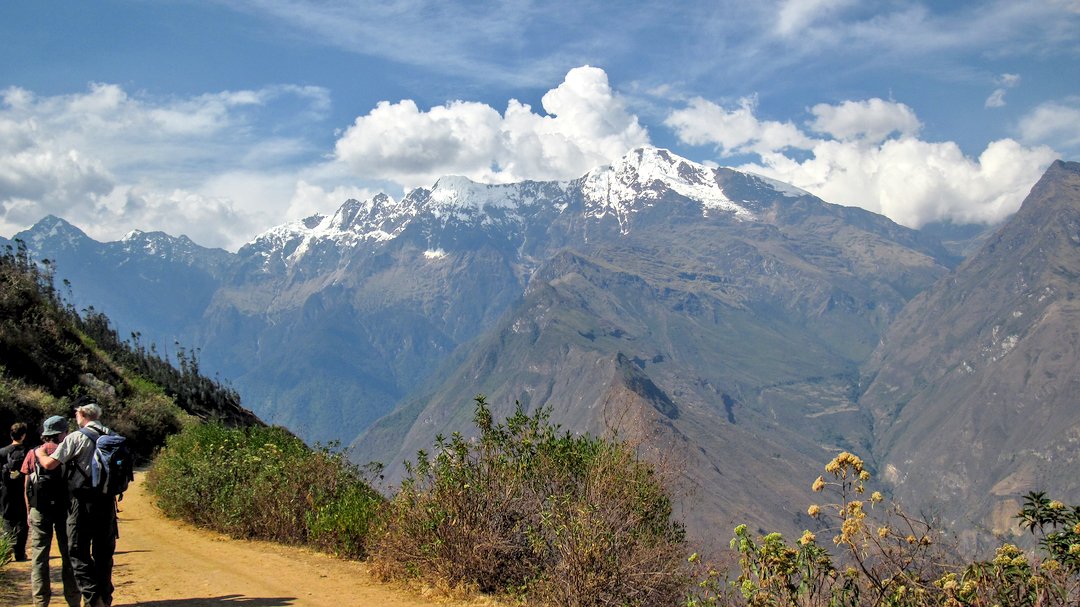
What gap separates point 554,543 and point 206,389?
46330 millimetres

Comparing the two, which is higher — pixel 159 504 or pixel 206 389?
pixel 206 389

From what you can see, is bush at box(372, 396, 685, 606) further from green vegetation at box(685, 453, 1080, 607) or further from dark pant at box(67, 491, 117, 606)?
dark pant at box(67, 491, 117, 606)

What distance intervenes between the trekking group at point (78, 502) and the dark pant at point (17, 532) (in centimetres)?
242

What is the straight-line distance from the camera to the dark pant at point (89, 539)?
35.6 feet

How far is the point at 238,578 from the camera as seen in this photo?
1355 cm

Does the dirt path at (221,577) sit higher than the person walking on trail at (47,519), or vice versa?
the person walking on trail at (47,519)

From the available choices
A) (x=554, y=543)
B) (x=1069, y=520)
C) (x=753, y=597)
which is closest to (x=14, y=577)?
(x=554, y=543)

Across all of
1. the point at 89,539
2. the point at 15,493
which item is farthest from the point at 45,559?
the point at 15,493

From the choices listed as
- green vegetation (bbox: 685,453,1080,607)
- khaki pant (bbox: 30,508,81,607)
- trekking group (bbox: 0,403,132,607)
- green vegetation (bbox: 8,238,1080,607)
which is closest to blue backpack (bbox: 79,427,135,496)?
trekking group (bbox: 0,403,132,607)

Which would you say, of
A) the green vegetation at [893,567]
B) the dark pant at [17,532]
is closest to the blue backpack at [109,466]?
the dark pant at [17,532]

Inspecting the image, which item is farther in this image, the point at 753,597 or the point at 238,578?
the point at 238,578

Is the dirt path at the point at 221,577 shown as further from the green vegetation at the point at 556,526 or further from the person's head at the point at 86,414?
A: the person's head at the point at 86,414

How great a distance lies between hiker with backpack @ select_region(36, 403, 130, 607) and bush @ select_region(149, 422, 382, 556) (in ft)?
17.1

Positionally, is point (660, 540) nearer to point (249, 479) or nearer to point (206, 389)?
point (249, 479)
